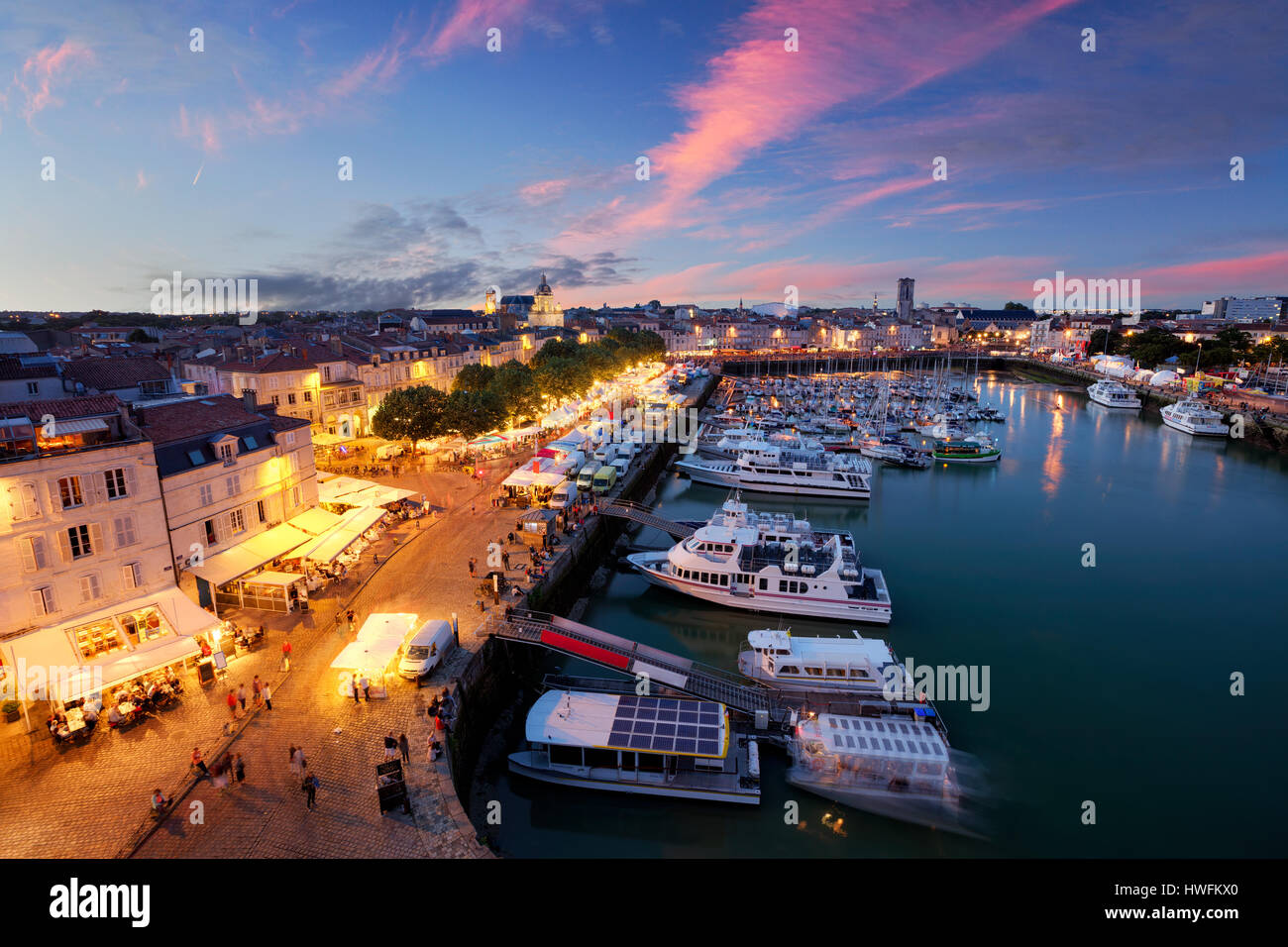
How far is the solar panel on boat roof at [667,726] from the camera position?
57.0 feet

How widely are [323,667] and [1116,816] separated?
22439mm

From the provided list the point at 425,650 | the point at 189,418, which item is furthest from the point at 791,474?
the point at 189,418

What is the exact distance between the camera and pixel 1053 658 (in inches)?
1005

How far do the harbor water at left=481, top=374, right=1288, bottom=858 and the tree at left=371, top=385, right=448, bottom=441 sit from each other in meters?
17.2

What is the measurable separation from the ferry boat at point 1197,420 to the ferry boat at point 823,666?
2684 inches

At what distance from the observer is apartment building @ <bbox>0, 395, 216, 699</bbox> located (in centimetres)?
1606

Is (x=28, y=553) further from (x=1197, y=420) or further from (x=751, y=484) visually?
(x=1197, y=420)

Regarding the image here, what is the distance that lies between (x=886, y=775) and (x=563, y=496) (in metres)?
21.4

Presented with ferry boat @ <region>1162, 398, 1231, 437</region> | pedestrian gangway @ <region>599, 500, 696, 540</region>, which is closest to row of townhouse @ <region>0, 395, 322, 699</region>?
pedestrian gangway @ <region>599, 500, 696, 540</region>

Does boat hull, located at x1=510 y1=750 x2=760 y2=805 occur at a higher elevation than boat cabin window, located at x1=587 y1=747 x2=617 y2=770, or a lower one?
lower

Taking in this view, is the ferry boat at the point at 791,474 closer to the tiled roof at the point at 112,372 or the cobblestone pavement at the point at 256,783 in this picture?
the cobblestone pavement at the point at 256,783

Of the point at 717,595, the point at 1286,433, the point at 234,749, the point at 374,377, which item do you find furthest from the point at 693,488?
the point at 1286,433

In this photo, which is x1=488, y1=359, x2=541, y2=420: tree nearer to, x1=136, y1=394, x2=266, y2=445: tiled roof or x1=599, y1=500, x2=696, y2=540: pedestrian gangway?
x1=599, y1=500, x2=696, y2=540: pedestrian gangway
